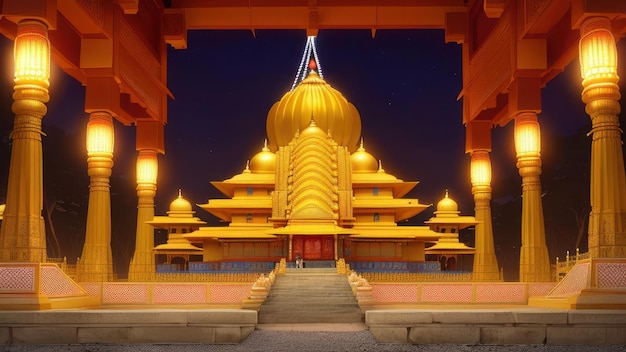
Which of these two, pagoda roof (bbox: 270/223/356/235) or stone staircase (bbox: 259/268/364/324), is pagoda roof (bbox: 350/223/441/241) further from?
stone staircase (bbox: 259/268/364/324)

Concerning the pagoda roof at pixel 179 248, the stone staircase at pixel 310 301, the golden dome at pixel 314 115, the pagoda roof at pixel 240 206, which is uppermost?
the golden dome at pixel 314 115

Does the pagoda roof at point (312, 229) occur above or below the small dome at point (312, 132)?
below

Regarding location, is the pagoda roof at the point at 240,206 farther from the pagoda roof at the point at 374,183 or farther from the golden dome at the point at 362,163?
the golden dome at the point at 362,163

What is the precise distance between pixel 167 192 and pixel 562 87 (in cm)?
2159

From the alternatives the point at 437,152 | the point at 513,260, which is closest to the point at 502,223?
the point at 513,260

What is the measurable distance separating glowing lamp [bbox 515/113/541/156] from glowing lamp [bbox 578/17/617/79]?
4.92 meters

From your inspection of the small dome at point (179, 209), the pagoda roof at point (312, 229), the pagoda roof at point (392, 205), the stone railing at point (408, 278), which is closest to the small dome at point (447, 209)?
the pagoda roof at point (392, 205)

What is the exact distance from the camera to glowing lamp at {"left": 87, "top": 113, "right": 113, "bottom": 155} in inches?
733

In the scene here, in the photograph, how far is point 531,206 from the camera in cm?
1819

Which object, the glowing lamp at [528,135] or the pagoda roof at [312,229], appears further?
the pagoda roof at [312,229]

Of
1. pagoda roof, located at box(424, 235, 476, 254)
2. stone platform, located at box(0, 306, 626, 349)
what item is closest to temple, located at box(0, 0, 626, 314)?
pagoda roof, located at box(424, 235, 476, 254)

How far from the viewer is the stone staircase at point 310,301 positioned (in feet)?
57.9

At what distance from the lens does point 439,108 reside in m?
42.9

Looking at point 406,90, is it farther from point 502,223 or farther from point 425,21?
point 425,21
